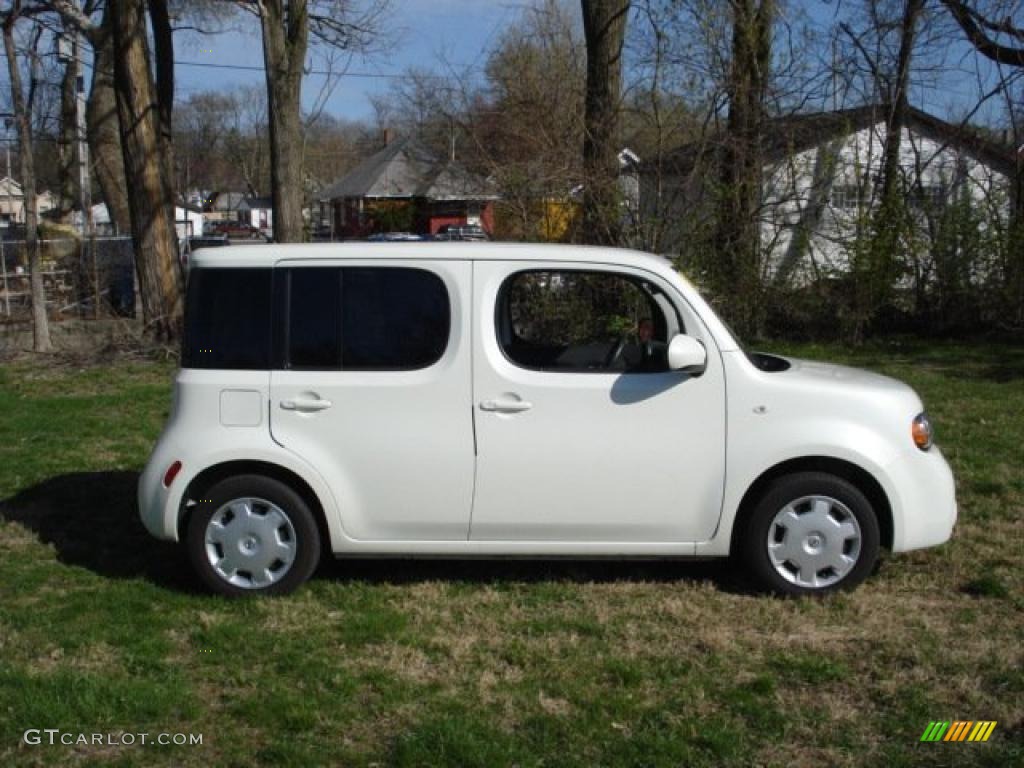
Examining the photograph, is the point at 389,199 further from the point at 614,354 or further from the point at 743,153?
the point at 614,354

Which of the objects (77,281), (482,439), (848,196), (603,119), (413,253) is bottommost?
(482,439)

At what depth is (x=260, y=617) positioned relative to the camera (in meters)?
5.34

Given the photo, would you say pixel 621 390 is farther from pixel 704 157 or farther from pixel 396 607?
pixel 704 157

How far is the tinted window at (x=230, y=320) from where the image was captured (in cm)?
553

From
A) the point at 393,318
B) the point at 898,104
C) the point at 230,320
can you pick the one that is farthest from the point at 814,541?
the point at 898,104

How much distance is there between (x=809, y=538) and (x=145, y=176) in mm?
11986

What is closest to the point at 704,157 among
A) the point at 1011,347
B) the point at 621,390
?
the point at 1011,347

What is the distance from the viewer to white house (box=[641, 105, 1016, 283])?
13.9 m

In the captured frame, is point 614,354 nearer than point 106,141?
Yes

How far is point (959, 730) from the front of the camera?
163 inches

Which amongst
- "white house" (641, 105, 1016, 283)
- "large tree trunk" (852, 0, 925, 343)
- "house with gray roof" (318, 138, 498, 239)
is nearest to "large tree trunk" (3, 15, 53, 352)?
"white house" (641, 105, 1016, 283)

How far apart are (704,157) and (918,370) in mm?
3622

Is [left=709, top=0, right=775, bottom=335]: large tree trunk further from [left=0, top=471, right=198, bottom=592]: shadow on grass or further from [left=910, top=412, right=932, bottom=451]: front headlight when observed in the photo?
[left=910, top=412, right=932, bottom=451]: front headlight

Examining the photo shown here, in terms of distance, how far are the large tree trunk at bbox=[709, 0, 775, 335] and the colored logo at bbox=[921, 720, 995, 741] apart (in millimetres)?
10377
